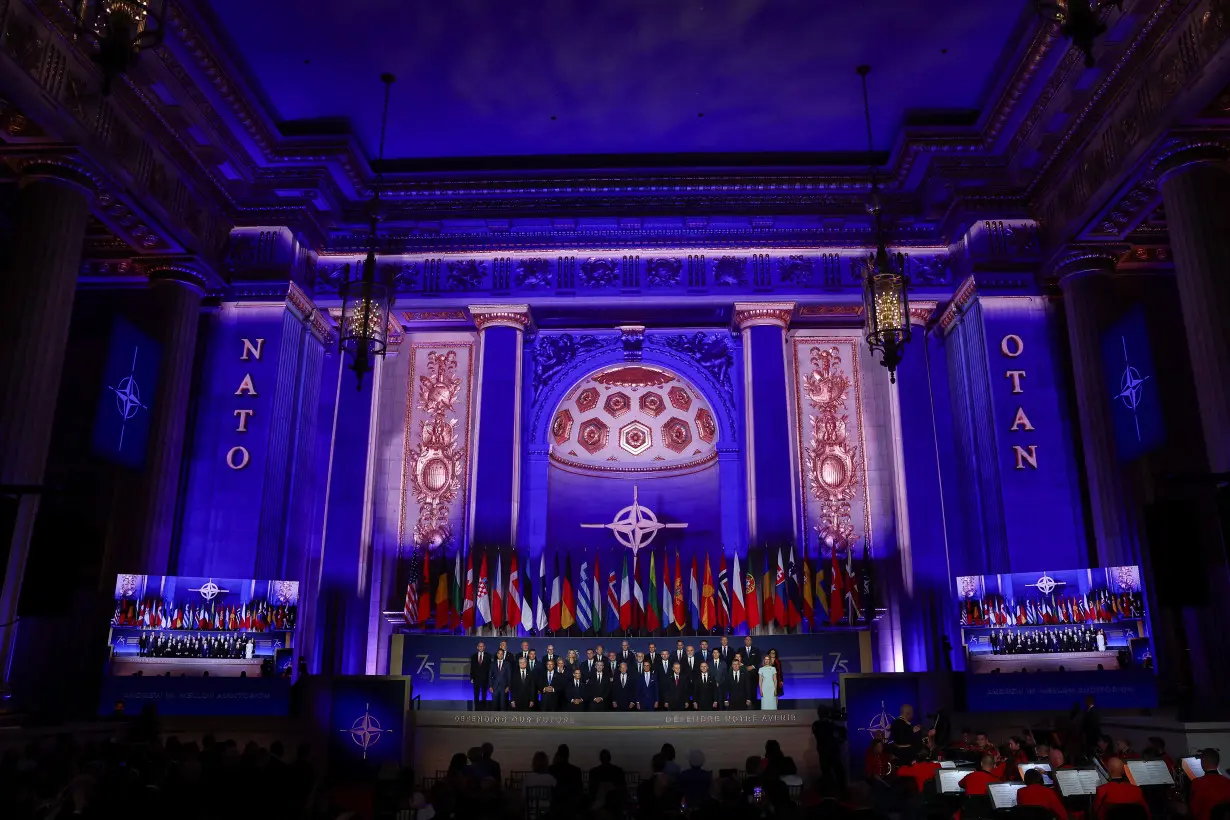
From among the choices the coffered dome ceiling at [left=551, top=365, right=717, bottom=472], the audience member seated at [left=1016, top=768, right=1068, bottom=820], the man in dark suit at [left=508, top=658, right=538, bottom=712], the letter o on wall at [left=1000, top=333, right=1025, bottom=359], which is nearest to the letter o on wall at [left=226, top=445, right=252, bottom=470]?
the man in dark suit at [left=508, top=658, right=538, bottom=712]

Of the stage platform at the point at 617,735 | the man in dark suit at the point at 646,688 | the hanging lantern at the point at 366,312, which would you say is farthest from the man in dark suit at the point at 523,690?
the hanging lantern at the point at 366,312

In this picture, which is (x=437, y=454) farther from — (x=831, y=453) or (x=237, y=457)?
(x=831, y=453)

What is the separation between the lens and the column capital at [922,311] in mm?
15539

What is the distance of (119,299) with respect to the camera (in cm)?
1421

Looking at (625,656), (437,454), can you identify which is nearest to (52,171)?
(437,454)

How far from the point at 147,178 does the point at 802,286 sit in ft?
34.2

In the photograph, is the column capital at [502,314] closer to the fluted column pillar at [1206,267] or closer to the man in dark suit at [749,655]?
the man in dark suit at [749,655]

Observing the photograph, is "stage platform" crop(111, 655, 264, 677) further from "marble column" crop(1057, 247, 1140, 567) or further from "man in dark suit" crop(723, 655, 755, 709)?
"marble column" crop(1057, 247, 1140, 567)

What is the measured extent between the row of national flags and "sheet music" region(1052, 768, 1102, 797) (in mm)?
6941

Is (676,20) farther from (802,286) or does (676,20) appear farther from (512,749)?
(512,749)

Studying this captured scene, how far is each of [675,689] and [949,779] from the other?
5662 millimetres

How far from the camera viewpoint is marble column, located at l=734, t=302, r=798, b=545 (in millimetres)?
14711

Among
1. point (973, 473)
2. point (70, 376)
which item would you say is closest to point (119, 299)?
point (70, 376)

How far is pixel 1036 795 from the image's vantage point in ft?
19.6
